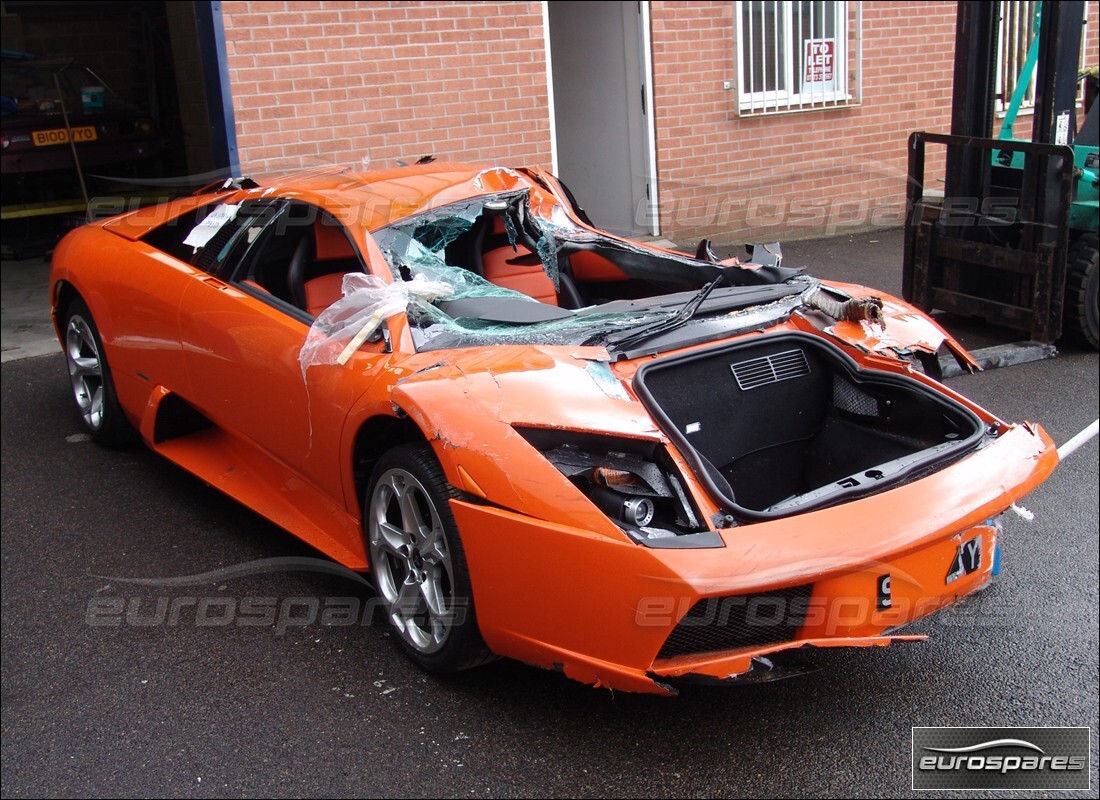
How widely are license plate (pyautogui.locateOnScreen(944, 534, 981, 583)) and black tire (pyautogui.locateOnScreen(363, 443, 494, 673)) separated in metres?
1.32

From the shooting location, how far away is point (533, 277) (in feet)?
15.1

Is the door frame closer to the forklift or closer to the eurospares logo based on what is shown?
the forklift

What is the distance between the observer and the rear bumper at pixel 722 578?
2.63 m

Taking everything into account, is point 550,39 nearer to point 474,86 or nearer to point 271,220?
point 474,86

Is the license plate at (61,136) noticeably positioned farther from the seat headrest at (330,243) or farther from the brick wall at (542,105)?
the seat headrest at (330,243)

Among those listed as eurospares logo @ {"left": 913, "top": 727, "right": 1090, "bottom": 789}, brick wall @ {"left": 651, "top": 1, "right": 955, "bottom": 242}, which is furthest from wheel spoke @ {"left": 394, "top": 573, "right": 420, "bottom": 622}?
brick wall @ {"left": 651, "top": 1, "right": 955, "bottom": 242}

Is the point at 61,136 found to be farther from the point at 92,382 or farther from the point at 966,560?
the point at 966,560

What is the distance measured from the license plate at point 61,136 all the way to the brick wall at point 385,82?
394 centimetres

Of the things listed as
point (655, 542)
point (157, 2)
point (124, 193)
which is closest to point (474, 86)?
point (124, 193)

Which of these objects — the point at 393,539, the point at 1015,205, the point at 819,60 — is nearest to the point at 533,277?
the point at 393,539

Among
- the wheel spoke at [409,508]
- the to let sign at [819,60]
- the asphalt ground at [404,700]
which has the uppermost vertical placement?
the to let sign at [819,60]

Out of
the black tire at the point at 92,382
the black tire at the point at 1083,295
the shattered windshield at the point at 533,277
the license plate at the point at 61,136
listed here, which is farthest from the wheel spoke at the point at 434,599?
the license plate at the point at 61,136

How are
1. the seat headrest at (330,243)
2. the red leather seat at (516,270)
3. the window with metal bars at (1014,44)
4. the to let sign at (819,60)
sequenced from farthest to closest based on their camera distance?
the window with metal bars at (1014,44) → the to let sign at (819,60) → the red leather seat at (516,270) → the seat headrest at (330,243)

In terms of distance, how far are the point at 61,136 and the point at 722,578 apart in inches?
409
